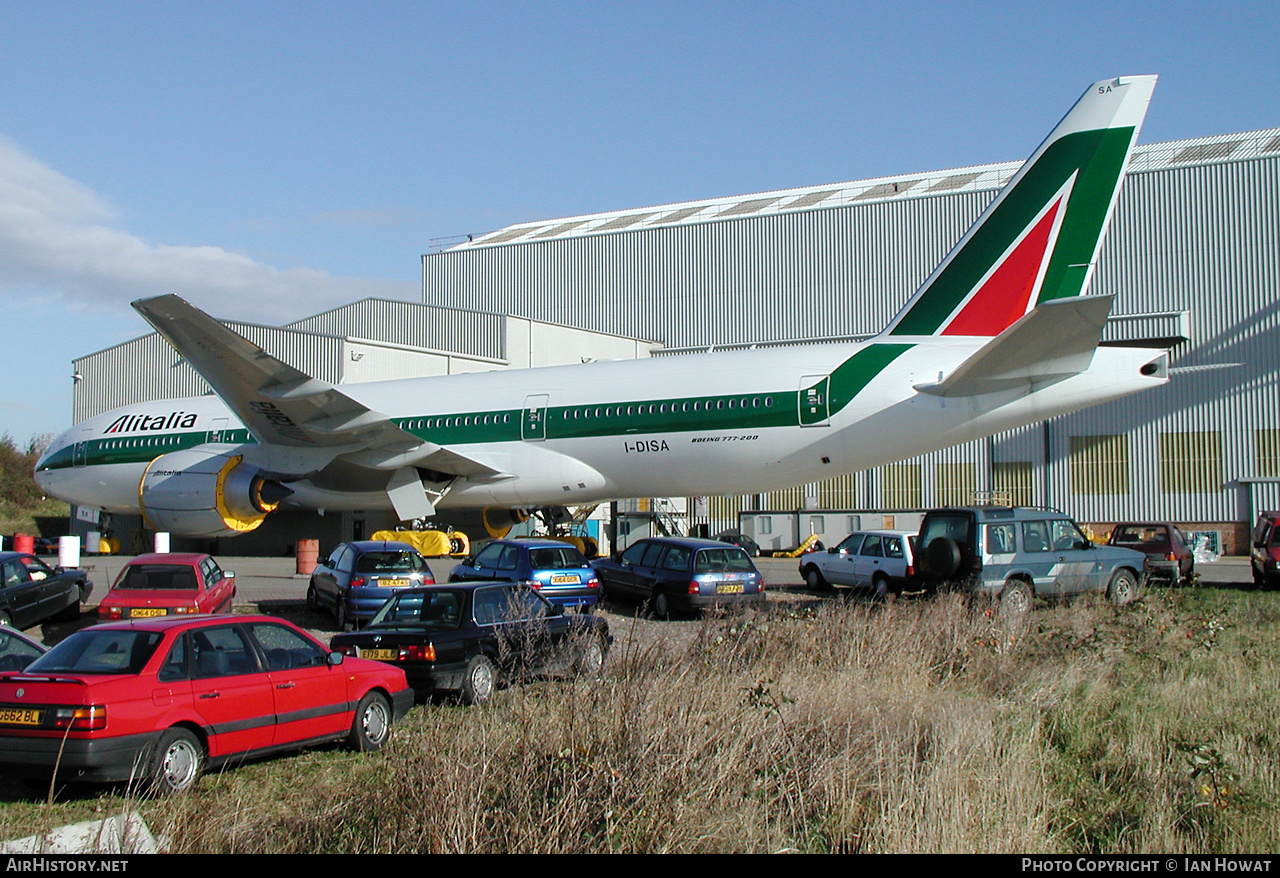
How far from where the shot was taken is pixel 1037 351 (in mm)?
18250

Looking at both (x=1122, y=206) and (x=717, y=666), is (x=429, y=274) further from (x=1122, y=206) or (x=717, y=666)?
(x=717, y=666)

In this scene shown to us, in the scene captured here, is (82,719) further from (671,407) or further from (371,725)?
(671,407)

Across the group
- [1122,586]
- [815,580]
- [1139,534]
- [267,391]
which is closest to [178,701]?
[1122,586]

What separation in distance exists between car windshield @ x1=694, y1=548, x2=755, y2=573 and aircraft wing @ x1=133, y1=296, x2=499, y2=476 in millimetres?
8411

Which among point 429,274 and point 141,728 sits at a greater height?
point 429,274

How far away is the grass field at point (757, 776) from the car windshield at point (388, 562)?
6.93m

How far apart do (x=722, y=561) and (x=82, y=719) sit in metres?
12.0

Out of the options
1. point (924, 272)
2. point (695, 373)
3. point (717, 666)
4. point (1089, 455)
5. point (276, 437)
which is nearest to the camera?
point (717, 666)

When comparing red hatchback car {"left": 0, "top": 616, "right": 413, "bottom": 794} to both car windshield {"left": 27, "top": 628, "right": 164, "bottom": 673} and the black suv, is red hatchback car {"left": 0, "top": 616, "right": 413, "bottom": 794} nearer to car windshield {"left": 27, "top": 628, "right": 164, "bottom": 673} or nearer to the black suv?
car windshield {"left": 27, "top": 628, "right": 164, "bottom": 673}

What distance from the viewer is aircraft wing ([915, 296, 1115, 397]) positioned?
16.9m

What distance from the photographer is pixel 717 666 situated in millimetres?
9172

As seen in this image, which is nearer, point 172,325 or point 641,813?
point 641,813
